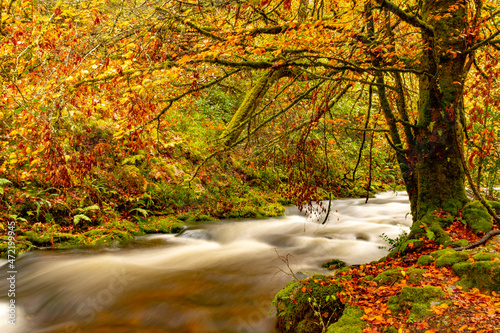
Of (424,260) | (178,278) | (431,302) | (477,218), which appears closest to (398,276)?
(424,260)

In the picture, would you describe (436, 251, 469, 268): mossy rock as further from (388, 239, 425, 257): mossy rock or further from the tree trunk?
the tree trunk

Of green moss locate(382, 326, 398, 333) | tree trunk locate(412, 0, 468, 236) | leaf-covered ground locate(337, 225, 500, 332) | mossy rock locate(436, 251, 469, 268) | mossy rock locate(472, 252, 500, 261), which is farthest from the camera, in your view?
tree trunk locate(412, 0, 468, 236)

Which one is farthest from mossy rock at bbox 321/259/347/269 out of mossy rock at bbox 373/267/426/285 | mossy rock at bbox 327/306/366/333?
mossy rock at bbox 327/306/366/333

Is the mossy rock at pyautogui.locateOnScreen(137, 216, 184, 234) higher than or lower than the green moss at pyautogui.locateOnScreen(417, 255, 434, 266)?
lower

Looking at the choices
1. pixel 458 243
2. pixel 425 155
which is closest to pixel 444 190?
pixel 425 155

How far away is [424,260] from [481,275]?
845 millimetres

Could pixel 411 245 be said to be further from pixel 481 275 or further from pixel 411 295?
pixel 411 295

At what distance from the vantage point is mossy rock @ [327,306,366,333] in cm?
305

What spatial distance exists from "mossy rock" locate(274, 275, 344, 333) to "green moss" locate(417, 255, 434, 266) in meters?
1.13

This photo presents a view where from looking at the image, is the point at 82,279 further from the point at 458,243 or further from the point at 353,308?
the point at 458,243

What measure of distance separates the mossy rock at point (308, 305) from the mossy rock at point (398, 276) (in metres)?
0.50

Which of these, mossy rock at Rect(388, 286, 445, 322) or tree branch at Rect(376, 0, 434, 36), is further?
tree branch at Rect(376, 0, 434, 36)

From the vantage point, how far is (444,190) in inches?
193

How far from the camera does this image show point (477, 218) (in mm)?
4602
